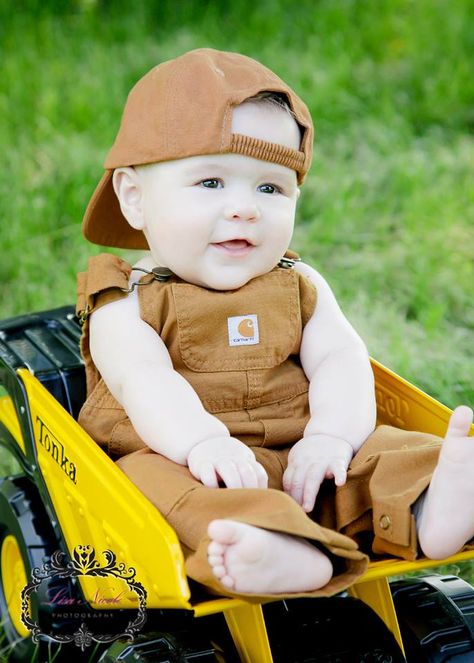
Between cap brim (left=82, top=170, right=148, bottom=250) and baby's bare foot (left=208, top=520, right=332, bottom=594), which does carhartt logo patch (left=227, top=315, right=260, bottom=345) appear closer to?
cap brim (left=82, top=170, right=148, bottom=250)

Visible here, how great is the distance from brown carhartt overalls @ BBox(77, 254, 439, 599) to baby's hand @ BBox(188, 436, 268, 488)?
26mm

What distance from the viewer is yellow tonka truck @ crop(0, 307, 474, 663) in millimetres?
1657

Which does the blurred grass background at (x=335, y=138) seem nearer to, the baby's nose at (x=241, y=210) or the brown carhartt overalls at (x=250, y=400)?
the brown carhartt overalls at (x=250, y=400)

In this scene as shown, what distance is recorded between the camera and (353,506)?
1.80 meters

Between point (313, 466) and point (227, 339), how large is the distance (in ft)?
1.09

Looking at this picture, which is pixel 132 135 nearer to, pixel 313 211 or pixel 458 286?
pixel 458 286

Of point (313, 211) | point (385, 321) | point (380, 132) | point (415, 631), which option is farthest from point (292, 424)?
point (380, 132)

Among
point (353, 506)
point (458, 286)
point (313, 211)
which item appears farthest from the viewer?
point (313, 211)

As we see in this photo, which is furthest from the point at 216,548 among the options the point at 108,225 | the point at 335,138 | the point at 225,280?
the point at 335,138

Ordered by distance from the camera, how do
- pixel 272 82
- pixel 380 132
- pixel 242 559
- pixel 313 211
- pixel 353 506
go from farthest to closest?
pixel 380 132 → pixel 313 211 → pixel 272 82 → pixel 353 506 → pixel 242 559

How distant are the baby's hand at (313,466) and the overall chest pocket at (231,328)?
0.71 ft

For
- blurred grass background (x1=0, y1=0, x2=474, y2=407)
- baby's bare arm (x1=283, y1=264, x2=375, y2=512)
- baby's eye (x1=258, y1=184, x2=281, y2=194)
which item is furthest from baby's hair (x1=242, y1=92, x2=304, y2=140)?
blurred grass background (x1=0, y1=0, x2=474, y2=407)

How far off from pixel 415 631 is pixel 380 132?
11.1 ft

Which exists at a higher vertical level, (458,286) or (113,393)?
(113,393)
